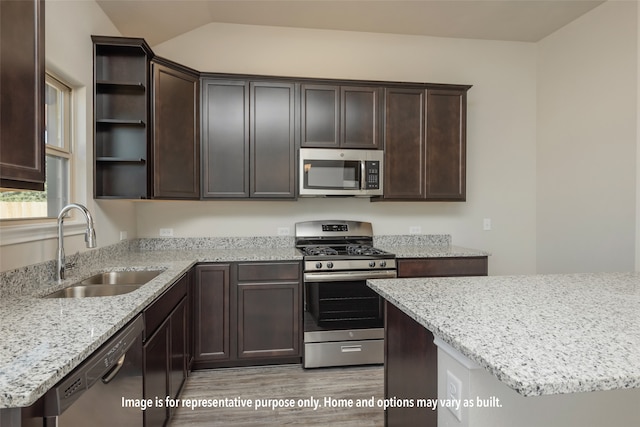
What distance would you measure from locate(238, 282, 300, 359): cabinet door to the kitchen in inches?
28.2

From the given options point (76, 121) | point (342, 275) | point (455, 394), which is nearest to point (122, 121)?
point (76, 121)

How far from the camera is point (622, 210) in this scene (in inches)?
107

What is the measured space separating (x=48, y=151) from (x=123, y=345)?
1397mm

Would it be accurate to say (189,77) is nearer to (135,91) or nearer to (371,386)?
(135,91)

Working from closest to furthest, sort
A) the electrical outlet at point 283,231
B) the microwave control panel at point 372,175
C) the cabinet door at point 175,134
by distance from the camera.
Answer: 1. the cabinet door at point 175,134
2. the microwave control panel at point 372,175
3. the electrical outlet at point 283,231

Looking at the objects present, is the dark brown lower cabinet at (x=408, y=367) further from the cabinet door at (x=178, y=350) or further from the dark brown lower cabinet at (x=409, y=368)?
the cabinet door at (x=178, y=350)

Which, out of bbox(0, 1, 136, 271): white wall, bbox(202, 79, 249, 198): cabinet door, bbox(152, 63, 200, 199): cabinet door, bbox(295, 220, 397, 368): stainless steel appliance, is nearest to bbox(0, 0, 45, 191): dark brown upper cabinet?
bbox(0, 1, 136, 271): white wall

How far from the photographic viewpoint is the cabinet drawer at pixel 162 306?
156cm

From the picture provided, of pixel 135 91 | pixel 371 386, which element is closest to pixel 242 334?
pixel 371 386

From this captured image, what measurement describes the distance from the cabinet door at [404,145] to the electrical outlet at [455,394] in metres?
2.17

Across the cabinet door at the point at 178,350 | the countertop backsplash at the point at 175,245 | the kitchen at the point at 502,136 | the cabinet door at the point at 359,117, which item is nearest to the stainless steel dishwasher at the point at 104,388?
the cabinet door at the point at 178,350

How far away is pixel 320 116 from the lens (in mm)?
2988

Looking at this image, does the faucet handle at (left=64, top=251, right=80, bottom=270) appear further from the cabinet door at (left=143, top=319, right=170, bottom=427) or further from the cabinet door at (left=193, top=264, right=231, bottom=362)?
the cabinet door at (left=193, top=264, right=231, bottom=362)

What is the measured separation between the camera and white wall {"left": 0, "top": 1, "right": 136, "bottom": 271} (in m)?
1.62
